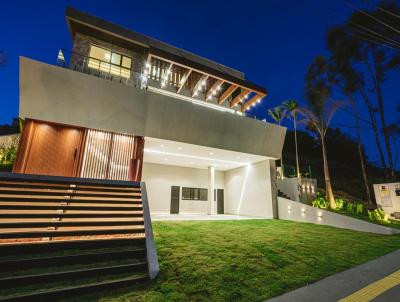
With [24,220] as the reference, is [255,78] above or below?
above

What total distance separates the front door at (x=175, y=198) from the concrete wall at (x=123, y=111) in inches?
226

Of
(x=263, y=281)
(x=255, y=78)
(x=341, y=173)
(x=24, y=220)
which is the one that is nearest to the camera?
(x=263, y=281)

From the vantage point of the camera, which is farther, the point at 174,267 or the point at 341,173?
the point at 341,173

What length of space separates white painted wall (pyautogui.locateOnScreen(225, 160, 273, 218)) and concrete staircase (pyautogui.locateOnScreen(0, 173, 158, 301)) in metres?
9.66

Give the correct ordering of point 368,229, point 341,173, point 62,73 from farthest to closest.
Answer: point 341,173 < point 368,229 < point 62,73

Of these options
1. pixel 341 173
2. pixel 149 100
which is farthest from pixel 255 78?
pixel 149 100

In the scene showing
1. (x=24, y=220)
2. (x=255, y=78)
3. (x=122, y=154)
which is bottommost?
(x=24, y=220)

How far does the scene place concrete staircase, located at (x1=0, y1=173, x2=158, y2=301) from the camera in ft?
9.88

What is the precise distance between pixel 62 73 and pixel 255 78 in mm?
64920

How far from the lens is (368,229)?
352 inches

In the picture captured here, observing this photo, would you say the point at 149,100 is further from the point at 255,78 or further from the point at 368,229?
the point at 255,78

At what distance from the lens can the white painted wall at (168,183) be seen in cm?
→ 1453

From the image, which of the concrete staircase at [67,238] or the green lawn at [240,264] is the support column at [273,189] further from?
Result: the concrete staircase at [67,238]

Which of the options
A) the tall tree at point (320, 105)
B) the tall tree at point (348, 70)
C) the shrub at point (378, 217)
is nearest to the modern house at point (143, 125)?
the tall tree at point (320, 105)
